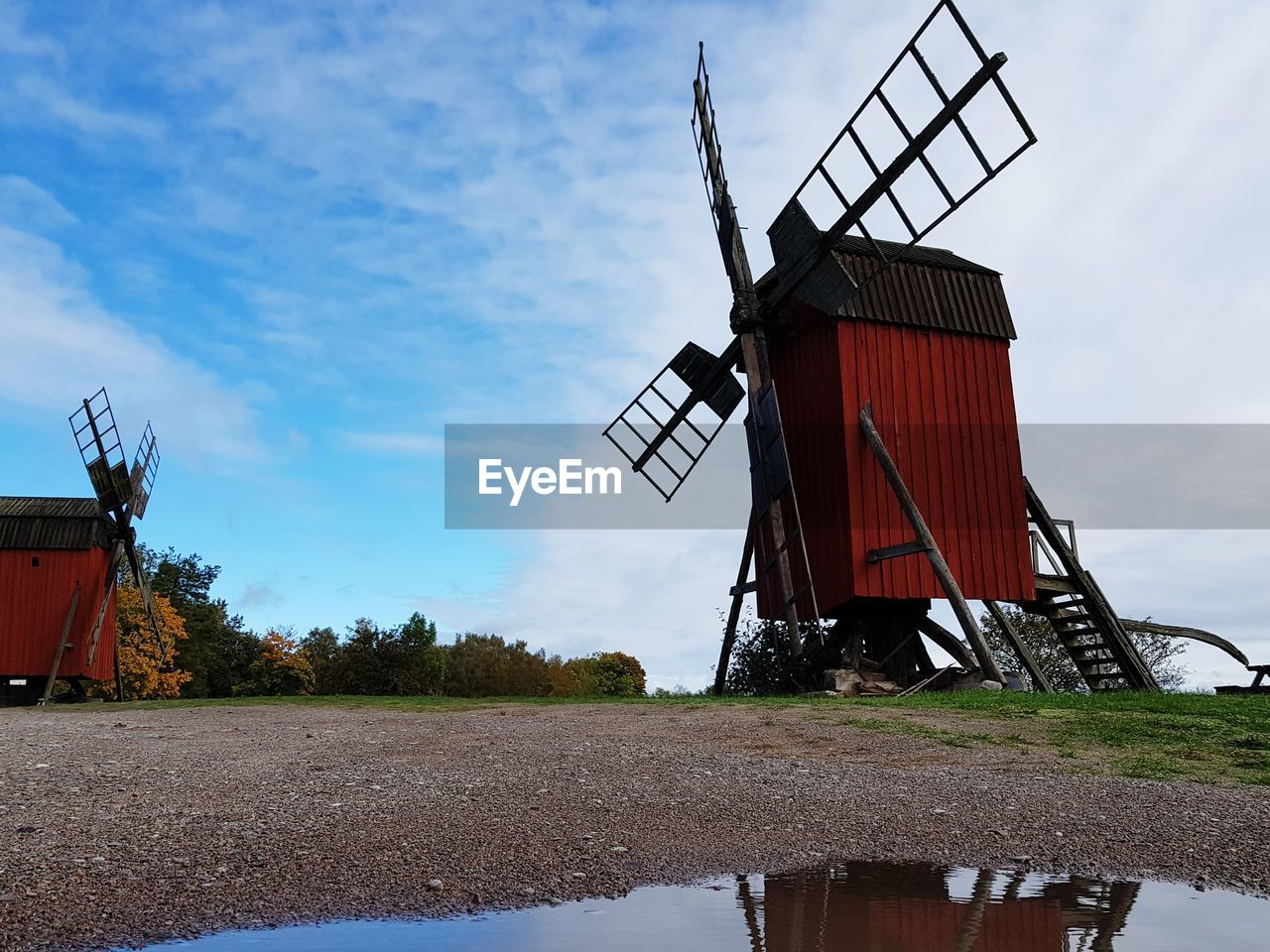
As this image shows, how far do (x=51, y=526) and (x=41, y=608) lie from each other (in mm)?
2238

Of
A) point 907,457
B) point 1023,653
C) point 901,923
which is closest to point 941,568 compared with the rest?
point 1023,653

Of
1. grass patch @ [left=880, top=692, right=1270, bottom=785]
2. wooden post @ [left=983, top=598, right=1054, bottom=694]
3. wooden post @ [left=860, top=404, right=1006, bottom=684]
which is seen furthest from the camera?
wooden post @ [left=983, top=598, right=1054, bottom=694]

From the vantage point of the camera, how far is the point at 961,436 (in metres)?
19.7

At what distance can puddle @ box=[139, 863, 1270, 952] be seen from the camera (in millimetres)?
4258

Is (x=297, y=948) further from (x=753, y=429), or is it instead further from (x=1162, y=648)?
(x=1162, y=648)

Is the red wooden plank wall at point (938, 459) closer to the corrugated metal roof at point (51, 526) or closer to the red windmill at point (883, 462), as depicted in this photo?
the red windmill at point (883, 462)

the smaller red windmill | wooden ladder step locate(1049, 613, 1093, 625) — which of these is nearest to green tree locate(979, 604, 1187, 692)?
wooden ladder step locate(1049, 613, 1093, 625)

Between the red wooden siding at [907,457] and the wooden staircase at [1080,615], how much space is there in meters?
0.51

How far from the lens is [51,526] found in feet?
92.9

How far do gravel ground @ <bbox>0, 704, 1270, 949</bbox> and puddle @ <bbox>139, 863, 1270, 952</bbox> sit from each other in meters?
0.26

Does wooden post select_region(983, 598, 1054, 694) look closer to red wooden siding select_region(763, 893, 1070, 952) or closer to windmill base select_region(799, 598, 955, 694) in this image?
windmill base select_region(799, 598, 955, 694)

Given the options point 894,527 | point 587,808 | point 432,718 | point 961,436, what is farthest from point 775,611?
point 587,808

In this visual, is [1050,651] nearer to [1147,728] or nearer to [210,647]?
[1147,728]

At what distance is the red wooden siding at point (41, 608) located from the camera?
27594 millimetres
